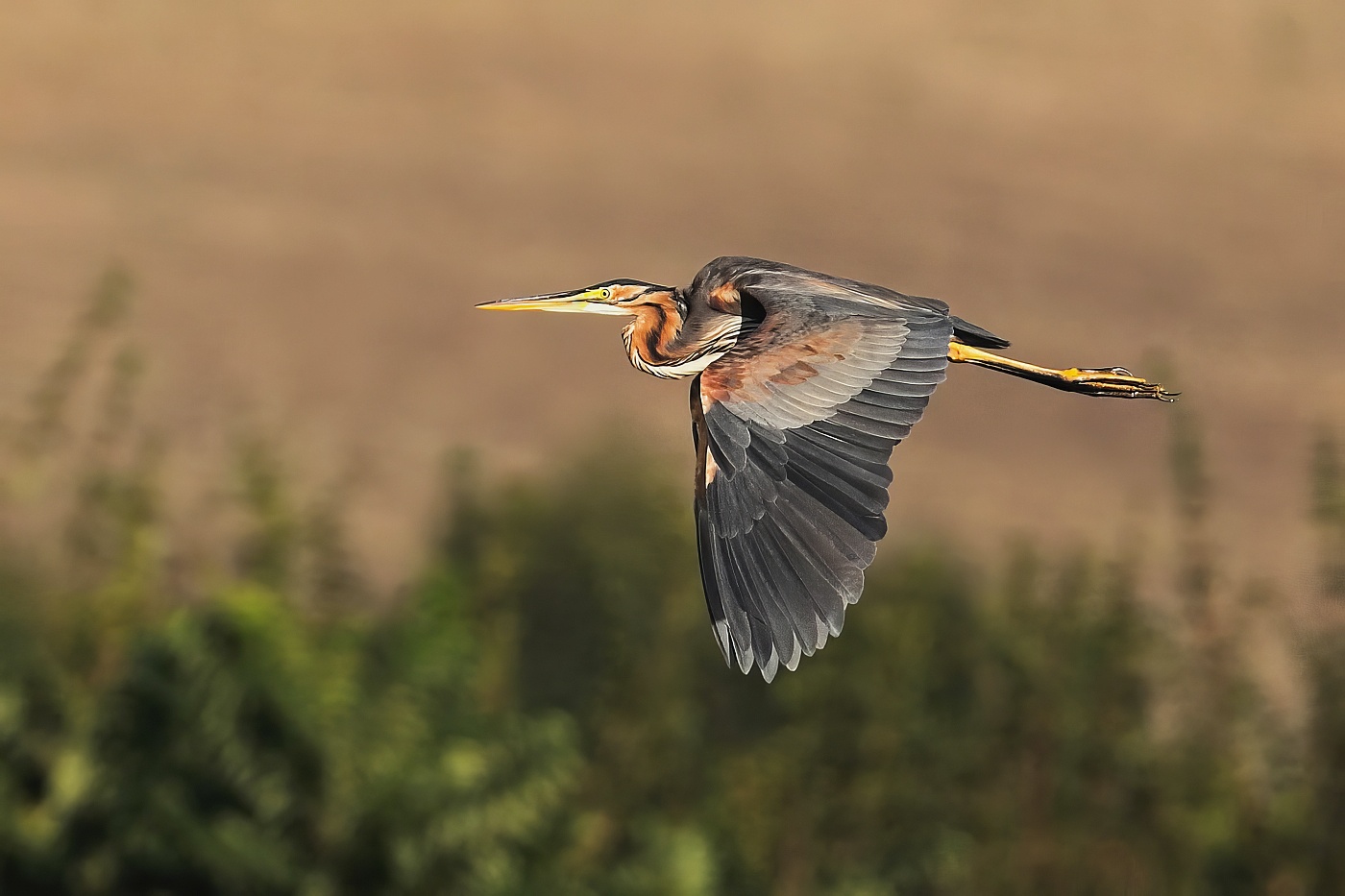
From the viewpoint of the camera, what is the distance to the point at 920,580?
16.2 metres

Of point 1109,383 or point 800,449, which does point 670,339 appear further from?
point 1109,383

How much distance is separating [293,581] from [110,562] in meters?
1.36

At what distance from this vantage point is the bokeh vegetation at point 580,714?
12.1 meters

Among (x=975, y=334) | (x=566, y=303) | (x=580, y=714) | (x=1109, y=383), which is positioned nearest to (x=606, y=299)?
(x=566, y=303)

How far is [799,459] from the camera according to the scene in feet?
17.7

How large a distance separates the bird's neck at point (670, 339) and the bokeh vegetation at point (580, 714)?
5.90m

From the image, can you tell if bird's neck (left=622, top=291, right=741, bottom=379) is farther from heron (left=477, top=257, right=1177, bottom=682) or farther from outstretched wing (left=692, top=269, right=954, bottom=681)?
outstretched wing (left=692, top=269, right=954, bottom=681)

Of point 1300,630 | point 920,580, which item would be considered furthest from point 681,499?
point 1300,630

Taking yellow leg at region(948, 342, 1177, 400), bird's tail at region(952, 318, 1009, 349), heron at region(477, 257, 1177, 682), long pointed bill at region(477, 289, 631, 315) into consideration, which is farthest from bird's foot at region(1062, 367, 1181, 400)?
long pointed bill at region(477, 289, 631, 315)

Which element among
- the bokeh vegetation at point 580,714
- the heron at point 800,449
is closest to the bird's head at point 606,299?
the heron at point 800,449

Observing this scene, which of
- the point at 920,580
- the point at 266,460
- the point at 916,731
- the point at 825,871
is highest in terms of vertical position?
the point at 266,460

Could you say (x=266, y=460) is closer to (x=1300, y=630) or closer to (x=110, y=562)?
(x=110, y=562)

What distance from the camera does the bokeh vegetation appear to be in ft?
39.8

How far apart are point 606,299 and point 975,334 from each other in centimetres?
131
